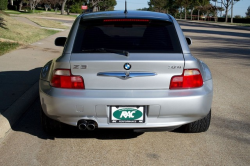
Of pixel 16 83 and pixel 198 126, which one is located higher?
pixel 16 83

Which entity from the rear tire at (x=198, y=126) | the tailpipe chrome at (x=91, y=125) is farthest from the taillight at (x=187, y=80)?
the tailpipe chrome at (x=91, y=125)

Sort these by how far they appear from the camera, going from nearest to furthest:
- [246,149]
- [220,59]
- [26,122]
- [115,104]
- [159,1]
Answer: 1. [115,104]
2. [246,149]
3. [26,122]
4. [220,59]
5. [159,1]

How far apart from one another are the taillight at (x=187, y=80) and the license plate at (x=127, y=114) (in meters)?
0.44

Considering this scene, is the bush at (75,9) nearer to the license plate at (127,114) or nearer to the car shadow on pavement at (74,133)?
the car shadow on pavement at (74,133)

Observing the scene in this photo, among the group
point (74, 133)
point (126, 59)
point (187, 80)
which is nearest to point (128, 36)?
point (126, 59)

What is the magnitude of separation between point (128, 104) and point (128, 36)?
40.5 inches

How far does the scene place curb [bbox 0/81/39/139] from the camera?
4.92m

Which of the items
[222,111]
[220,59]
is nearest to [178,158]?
[222,111]

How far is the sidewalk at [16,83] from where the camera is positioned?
534 cm

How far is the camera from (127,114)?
401cm

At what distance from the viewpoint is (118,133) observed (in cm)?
482

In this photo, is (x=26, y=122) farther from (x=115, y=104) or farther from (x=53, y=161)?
(x=115, y=104)

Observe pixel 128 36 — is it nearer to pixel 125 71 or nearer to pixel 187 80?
pixel 125 71

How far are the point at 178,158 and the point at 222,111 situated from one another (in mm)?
2246
